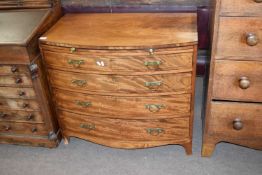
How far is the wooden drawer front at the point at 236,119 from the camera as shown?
1728mm

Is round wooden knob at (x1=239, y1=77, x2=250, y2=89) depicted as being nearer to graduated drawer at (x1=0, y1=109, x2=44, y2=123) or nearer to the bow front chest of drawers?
the bow front chest of drawers

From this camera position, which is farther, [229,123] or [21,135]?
[21,135]

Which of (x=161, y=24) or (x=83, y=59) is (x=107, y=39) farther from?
(x=161, y=24)

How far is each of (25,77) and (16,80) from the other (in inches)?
2.7

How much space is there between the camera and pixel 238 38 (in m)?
1.52

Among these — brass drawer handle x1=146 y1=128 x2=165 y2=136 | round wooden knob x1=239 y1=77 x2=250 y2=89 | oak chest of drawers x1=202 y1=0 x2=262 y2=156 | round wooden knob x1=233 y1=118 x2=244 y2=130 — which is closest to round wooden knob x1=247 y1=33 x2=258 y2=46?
oak chest of drawers x1=202 y1=0 x2=262 y2=156

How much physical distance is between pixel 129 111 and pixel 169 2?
0.78 m

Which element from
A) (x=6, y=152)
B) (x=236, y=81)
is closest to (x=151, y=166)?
(x=236, y=81)

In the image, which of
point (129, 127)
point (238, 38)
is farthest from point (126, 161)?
point (238, 38)

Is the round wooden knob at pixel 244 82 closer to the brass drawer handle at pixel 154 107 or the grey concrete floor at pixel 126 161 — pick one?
the brass drawer handle at pixel 154 107

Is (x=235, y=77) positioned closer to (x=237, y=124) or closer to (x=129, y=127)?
(x=237, y=124)

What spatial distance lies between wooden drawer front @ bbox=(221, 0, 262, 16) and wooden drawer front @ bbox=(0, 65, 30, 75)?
46.1 inches

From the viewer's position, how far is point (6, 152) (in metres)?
2.21

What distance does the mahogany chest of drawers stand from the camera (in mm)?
1793
